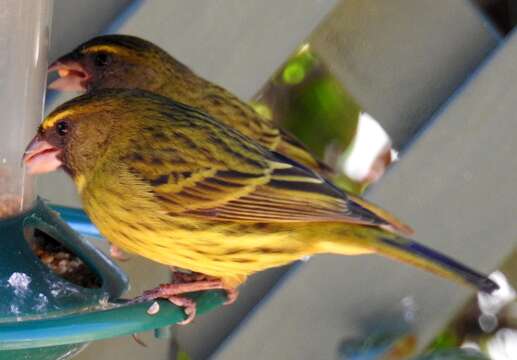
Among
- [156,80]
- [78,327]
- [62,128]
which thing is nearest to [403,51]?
[156,80]

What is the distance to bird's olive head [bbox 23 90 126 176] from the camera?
3.20 m

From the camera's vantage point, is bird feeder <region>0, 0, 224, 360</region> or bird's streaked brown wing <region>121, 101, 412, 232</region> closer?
bird feeder <region>0, 0, 224, 360</region>

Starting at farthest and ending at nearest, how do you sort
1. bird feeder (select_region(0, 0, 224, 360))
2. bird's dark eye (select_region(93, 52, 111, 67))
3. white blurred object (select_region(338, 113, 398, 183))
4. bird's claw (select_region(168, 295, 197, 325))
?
white blurred object (select_region(338, 113, 398, 183)), bird's dark eye (select_region(93, 52, 111, 67)), bird's claw (select_region(168, 295, 197, 325)), bird feeder (select_region(0, 0, 224, 360))

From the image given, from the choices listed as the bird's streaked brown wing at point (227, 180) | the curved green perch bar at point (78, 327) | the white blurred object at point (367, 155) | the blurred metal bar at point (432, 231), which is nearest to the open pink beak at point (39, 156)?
the bird's streaked brown wing at point (227, 180)

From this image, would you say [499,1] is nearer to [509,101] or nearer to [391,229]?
[509,101]

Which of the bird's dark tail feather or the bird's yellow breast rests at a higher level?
the bird's dark tail feather

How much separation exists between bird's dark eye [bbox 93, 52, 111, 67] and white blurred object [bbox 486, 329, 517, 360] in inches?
76.7

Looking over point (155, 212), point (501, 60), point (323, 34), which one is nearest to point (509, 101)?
point (501, 60)

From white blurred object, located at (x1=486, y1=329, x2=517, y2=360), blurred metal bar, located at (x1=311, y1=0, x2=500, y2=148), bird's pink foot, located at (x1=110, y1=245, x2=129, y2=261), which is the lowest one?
bird's pink foot, located at (x1=110, y1=245, x2=129, y2=261)

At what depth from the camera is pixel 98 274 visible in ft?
10.0

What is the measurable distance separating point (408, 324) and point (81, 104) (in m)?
1.30

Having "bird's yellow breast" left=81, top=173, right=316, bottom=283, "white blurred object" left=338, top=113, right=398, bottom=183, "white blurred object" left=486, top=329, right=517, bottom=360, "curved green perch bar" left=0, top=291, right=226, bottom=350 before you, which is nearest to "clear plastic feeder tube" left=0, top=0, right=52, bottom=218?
"bird's yellow breast" left=81, top=173, right=316, bottom=283

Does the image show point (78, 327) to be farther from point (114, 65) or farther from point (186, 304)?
point (114, 65)

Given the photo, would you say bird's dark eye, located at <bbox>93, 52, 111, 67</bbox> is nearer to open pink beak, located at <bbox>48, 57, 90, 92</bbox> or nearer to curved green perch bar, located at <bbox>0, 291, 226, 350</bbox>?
open pink beak, located at <bbox>48, 57, 90, 92</bbox>
